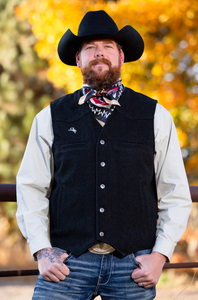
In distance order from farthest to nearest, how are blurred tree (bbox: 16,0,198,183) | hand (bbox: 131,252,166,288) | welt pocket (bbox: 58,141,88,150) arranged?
blurred tree (bbox: 16,0,198,183), welt pocket (bbox: 58,141,88,150), hand (bbox: 131,252,166,288)

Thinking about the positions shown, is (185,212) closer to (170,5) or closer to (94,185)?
(94,185)

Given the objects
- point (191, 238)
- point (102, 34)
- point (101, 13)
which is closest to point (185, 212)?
point (102, 34)

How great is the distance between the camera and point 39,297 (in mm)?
1619

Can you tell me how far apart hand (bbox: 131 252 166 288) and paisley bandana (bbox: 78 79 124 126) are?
723mm

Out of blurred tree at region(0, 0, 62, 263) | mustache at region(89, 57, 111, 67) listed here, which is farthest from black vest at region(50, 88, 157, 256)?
blurred tree at region(0, 0, 62, 263)

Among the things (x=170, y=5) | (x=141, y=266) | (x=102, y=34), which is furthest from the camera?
(x=170, y=5)

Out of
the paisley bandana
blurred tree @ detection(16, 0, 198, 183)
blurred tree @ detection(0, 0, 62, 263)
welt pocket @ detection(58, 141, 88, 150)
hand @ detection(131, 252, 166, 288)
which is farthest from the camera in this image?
blurred tree @ detection(0, 0, 62, 263)

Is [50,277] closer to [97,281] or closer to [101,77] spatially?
[97,281]

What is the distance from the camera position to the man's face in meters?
1.86

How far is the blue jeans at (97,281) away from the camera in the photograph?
1.62 m

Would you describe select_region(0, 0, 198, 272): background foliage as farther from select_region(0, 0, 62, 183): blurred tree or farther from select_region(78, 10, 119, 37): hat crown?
select_region(0, 0, 62, 183): blurred tree

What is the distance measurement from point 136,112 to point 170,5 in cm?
309

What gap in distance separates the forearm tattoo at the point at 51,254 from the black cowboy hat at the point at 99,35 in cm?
118

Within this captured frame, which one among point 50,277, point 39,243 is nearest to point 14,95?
point 39,243
